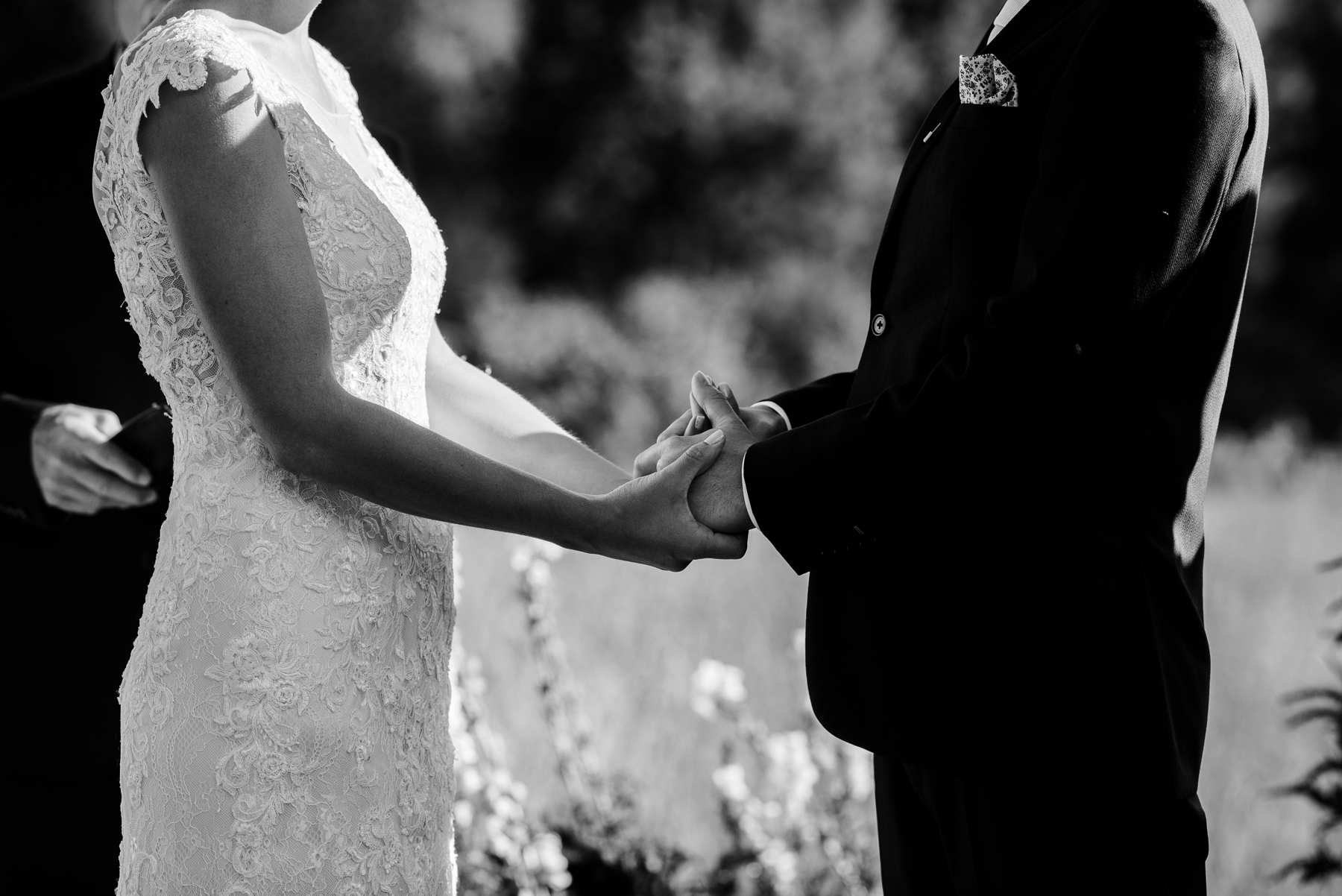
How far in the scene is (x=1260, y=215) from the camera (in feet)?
45.9

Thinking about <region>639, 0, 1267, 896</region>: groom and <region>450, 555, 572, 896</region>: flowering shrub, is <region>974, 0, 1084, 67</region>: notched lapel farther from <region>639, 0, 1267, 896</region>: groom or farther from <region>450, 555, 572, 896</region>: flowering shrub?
<region>450, 555, 572, 896</region>: flowering shrub

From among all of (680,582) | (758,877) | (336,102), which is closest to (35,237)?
(336,102)

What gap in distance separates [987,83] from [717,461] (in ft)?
2.36

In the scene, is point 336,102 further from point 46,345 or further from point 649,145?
point 649,145

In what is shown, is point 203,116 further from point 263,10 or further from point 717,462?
point 717,462

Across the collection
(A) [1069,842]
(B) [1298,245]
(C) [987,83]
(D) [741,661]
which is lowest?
(A) [1069,842]

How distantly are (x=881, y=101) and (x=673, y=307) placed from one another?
3756mm

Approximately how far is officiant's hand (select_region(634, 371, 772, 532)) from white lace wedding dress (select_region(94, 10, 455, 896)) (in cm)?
47

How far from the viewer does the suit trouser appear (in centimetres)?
176

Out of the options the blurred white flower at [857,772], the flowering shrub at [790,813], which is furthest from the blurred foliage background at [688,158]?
the flowering shrub at [790,813]

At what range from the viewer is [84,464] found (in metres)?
2.34

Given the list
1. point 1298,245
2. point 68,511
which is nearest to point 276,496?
point 68,511

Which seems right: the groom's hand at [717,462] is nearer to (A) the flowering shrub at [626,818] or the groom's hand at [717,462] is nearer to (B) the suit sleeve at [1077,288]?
(B) the suit sleeve at [1077,288]

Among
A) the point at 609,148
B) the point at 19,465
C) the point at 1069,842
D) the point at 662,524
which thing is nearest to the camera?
the point at 1069,842
